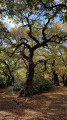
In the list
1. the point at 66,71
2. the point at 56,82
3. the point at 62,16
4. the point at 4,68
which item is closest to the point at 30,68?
the point at 62,16

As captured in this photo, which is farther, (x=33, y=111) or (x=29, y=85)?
(x=29, y=85)

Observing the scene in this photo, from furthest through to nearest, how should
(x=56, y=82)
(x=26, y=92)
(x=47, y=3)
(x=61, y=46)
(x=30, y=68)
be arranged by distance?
(x=56, y=82) → (x=61, y=46) → (x=30, y=68) → (x=26, y=92) → (x=47, y=3)

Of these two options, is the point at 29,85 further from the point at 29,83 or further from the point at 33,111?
the point at 33,111

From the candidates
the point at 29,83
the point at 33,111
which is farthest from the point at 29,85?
the point at 33,111

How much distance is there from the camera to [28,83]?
8891 millimetres

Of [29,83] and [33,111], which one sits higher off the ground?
[29,83]

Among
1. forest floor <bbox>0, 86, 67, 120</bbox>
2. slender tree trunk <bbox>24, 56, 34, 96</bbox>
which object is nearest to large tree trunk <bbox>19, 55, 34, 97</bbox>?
slender tree trunk <bbox>24, 56, 34, 96</bbox>

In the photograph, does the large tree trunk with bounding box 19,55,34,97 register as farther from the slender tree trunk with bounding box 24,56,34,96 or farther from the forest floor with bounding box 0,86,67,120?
the forest floor with bounding box 0,86,67,120

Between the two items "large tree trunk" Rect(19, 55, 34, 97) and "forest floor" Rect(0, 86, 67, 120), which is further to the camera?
"large tree trunk" Rect(19, 55, 34, 97)

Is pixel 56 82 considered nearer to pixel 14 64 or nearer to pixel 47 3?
pixel 14 64

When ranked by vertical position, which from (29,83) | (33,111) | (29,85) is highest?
(29,83)

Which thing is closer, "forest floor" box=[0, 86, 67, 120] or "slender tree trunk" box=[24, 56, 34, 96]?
"forest floor" box=[0, 86, 67, 120]

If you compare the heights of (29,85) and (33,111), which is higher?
(29,85)

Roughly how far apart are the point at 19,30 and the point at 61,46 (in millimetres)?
6884
